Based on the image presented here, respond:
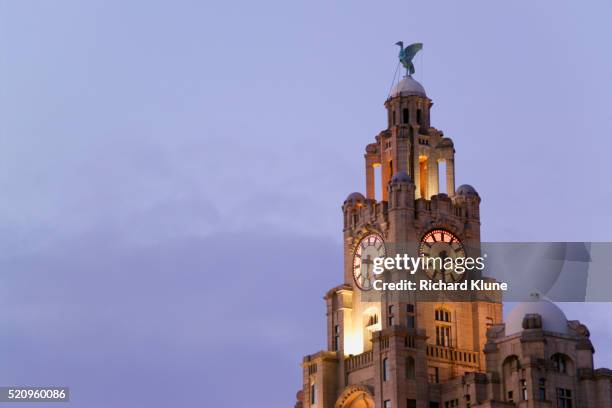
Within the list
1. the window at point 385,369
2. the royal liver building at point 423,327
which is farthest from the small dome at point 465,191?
the window at point 385,369

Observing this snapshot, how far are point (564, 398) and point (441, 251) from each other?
1960 centimetres

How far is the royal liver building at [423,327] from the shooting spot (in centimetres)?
13412

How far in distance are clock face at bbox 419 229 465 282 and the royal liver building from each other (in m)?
0.13

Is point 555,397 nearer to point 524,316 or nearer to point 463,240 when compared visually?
point 524,316

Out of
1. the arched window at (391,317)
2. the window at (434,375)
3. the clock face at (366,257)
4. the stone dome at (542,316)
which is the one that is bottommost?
the window at (434,375)

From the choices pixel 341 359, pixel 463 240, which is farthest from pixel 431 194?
pixel 341 359

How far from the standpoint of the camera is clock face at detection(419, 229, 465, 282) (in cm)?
14477

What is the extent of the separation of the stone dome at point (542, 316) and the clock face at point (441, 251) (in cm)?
937

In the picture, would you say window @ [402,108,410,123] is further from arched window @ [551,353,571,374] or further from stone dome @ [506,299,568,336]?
arched window @ [551,353,571,374]

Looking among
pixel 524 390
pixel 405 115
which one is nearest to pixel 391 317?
pixel 524 390

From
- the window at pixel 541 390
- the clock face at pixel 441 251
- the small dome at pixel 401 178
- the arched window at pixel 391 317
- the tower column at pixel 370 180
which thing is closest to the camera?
the window at pixel 541 390

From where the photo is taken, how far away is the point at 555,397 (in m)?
132

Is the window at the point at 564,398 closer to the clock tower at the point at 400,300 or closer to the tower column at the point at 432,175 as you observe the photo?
the clock tower at the point at 400,300

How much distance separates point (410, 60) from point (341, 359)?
30076 millimetres
